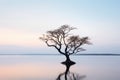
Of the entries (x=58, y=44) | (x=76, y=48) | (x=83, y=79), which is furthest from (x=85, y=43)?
(x=83, y=79)

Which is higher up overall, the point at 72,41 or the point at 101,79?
the point at 72,41

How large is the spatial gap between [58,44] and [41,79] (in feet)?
85.1

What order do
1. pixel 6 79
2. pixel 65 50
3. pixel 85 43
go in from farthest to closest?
pixel 85 43 < pixel 65 50 < pixel 6 79

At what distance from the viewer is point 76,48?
4912cm

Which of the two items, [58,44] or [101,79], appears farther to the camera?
[58,44]

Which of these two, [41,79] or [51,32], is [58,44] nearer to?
[51,32]

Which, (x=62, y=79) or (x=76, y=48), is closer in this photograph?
(x=62, y=79)

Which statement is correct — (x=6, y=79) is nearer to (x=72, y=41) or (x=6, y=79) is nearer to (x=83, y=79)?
(x=83, y=79)

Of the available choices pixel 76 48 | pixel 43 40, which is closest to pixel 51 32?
pixel 43 40

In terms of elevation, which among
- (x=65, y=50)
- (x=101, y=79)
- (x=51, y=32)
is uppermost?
(x=51, y=32)

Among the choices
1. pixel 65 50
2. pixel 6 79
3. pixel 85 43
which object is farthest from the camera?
pixel 85 43

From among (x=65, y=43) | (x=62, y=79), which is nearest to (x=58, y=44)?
(x=65, y=43)

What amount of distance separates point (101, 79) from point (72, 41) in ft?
89.5

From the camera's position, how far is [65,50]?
47219 millimetres
